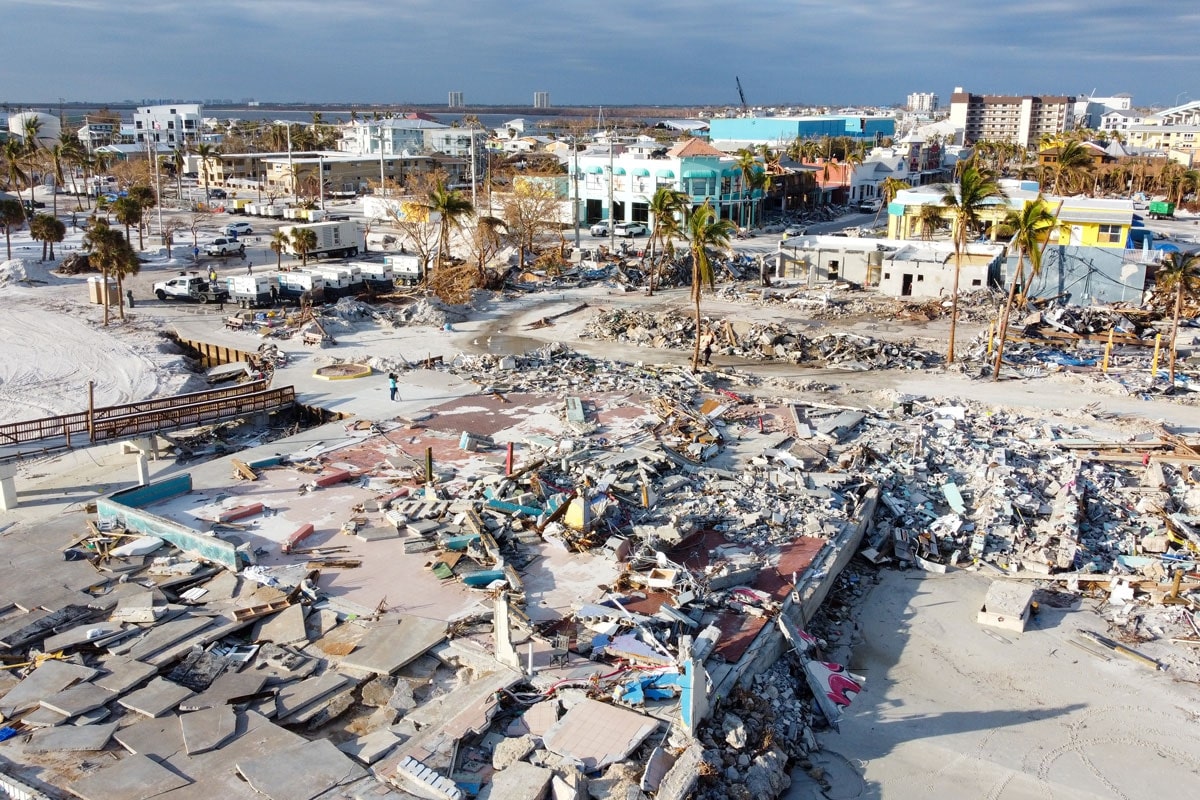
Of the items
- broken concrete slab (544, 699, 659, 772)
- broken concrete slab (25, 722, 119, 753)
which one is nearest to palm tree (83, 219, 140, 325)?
broken concrete slab (25, 722, 119, 753)

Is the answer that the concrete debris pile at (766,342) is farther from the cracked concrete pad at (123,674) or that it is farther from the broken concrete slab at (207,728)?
the broken concrete slab at (207,728)

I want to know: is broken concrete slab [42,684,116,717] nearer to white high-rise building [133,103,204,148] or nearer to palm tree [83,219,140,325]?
palm tree [83,219,140,325]

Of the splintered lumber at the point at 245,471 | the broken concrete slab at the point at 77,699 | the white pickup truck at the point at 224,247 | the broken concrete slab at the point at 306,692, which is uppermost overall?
the white pickup truck at the point at 224,247

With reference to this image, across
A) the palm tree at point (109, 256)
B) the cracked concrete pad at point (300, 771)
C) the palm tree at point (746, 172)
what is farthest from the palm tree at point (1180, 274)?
the palm tree at point (109, 256)

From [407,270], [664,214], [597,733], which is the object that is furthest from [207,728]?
[407,270]

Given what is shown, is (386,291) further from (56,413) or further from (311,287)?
(56,413)

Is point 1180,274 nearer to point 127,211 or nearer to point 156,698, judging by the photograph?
point 156,698

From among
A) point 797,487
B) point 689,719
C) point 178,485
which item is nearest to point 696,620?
point 689,719
